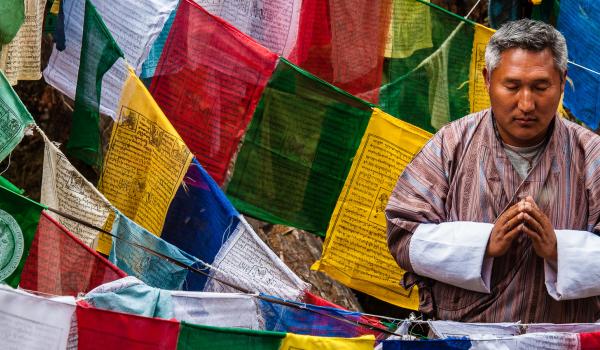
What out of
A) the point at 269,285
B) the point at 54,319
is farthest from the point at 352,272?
the point at 54,319

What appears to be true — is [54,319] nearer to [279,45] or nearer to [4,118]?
[4,118]

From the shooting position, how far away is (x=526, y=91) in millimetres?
3385

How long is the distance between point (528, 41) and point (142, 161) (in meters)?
1.78

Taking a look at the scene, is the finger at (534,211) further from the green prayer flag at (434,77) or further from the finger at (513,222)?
the green prayer flag at (434,77)

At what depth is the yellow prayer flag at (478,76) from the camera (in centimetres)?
555

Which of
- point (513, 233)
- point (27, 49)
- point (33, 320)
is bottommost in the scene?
point (33, 320)

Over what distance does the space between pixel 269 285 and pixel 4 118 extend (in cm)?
114

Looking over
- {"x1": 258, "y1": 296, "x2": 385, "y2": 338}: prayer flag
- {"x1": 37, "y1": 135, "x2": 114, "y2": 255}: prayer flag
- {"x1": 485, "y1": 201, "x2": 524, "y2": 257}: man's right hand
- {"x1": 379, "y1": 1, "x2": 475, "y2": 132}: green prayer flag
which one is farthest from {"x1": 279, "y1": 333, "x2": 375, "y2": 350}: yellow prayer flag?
{"x1": 379, "y1": 1, "x2": 475, "y2": 132}: green prayer flag

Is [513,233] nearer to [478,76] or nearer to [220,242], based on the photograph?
[220,242]

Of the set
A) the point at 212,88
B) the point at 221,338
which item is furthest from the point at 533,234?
the point at 212,88

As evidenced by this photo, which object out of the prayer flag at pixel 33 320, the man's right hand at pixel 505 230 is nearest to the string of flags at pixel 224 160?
the prayer flag at pixel 33 320

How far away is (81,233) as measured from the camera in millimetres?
4156

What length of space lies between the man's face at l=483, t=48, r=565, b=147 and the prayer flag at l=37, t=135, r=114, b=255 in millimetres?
1568

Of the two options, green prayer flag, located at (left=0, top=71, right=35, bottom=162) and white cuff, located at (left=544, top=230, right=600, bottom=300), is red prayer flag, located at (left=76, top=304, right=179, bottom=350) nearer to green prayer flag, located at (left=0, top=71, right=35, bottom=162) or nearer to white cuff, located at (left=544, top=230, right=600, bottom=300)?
green prayer flag, located at (left=0, top=71, right=35, bottom=162)
